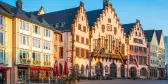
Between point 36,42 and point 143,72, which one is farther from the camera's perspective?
point 143,72

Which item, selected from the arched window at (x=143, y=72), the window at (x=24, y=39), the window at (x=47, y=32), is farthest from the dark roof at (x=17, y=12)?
the arched window at (x=143, y=72)

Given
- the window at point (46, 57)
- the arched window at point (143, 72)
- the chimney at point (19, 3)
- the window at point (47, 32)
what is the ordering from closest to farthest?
1. the chimney at point (19, 3)
2. the window at point (46, 57)
3. the window at point (47, 32)
4. the arched window at point (143, 72)

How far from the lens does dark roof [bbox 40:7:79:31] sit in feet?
238

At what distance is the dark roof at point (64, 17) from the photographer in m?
72.4

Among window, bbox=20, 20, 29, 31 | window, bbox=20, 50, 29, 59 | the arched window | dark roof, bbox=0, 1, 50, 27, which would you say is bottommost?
the arched window

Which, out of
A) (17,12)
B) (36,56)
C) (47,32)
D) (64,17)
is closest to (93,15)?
(64,17)

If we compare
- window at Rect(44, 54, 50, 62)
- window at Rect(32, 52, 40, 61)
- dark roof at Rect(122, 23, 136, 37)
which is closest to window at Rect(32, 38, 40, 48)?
window at Rect(32, 52, 40, 61)

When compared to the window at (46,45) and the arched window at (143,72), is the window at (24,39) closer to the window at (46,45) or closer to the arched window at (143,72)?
the window at (46,45)

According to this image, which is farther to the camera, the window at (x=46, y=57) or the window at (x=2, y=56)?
the window at (x=46, y=57)

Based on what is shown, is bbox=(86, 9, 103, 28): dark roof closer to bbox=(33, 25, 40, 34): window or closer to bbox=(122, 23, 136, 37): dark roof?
bbox=(122, 23, 136, 37): dark roof

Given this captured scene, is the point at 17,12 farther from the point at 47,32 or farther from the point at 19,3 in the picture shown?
the point at 47,32

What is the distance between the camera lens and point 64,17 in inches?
2975

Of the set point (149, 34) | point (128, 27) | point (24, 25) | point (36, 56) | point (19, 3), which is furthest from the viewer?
point (149, 34)

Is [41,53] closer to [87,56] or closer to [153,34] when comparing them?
[87,56]
